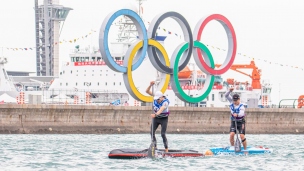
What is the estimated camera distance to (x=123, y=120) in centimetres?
5606

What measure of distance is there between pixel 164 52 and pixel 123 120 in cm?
508

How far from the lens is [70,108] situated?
178 feet

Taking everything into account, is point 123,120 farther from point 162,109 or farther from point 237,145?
point 162,109

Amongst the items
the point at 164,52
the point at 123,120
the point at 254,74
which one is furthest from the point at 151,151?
the point at 254,74

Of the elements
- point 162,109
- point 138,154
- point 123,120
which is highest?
point 162,109

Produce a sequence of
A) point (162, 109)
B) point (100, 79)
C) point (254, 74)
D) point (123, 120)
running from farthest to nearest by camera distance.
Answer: point (254, 74) → point (100, 79) → point (123, 120) → point (162, 109)

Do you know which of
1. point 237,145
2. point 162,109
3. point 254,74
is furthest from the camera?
point 254,74

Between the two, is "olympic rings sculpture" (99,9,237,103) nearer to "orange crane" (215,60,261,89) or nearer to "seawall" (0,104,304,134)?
"seawall" (0,104,304,134)

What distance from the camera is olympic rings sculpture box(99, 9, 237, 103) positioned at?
2061 inches

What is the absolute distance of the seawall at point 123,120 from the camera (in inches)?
2049

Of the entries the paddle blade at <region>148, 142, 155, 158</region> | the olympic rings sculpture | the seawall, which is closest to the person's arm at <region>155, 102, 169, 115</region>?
the paddle blade at <region>148, 142, 155, 158</region>

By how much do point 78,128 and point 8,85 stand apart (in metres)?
28.6

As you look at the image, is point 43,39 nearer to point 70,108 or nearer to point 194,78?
point 194,78

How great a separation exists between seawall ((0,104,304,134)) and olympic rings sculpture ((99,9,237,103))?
6.19 ft
